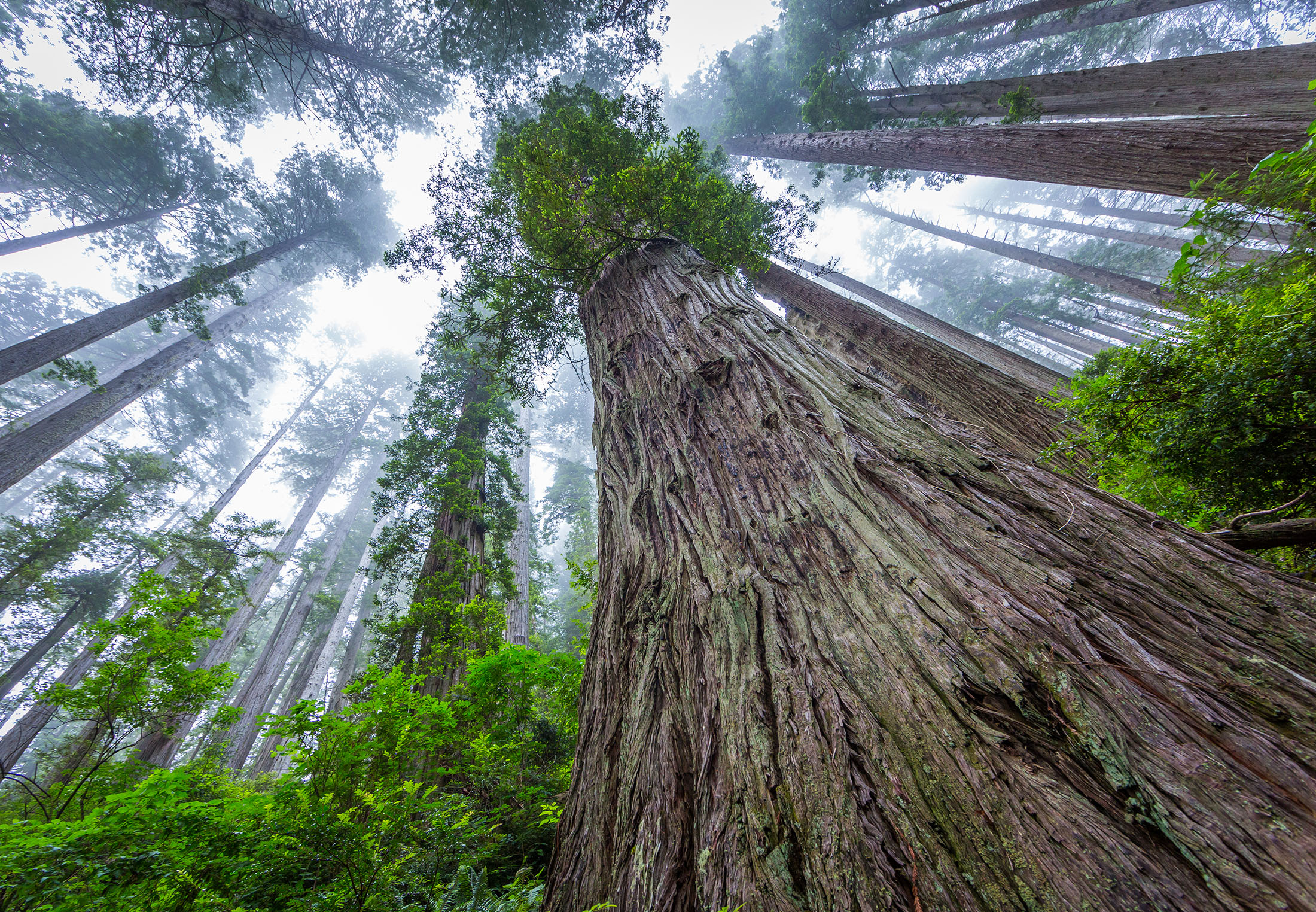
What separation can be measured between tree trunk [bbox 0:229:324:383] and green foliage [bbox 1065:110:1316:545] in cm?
1402

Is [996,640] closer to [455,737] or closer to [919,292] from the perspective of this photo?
[455,737]

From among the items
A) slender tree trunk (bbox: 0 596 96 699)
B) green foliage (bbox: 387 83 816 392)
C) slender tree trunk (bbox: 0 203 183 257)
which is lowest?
green foliage (bbox: 387 83 816 392)

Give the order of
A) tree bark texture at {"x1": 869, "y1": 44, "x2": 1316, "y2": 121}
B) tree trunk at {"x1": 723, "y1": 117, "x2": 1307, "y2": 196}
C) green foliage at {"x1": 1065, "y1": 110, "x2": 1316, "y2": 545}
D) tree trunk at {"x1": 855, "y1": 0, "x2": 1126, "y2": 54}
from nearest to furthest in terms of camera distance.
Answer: green foliage at {"x1": 1065, "y1": 110, "x2": 1316, "y2": 545}, tree trunk at {"x1": 723, "y1": 117, "x2": 1307, "y2": 196}, tree bark texture at {"x1": 869, "y1": 44, "x2": 1316, "y2": 121}, tree trunk at {"x1": 855, "y1": 0, "x2": 1126, "y2": 54}

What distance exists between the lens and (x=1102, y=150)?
4.18 meters

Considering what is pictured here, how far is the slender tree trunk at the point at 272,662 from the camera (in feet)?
37.2

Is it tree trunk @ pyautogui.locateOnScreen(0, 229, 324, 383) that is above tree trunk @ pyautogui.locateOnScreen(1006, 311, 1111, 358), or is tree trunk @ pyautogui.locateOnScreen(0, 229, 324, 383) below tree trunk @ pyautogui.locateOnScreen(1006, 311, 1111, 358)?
below

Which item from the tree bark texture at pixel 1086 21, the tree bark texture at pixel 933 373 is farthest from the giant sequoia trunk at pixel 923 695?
the tree bark texture at pixel 1086 21

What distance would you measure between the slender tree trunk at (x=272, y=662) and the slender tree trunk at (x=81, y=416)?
580 centimetres

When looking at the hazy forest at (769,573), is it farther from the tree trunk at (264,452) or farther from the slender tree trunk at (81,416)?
the tree trunk at (264,452)

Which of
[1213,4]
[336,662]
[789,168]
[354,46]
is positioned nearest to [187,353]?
[354,46]

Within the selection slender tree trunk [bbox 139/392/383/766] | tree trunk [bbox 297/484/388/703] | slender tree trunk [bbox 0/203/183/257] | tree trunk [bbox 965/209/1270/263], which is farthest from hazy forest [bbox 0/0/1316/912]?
tree trunk [bbox 965/209/1270/263]

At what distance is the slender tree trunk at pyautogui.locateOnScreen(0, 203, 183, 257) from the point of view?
1238 cm

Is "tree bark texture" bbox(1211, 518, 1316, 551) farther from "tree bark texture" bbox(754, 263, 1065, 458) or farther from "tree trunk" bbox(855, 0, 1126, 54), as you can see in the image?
"tree trunk" bbox(855, 0, 1126, 54)

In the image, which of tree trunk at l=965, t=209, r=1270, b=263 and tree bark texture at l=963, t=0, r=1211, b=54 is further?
tree trunk at l=965, t=209, r=1270, b=263
